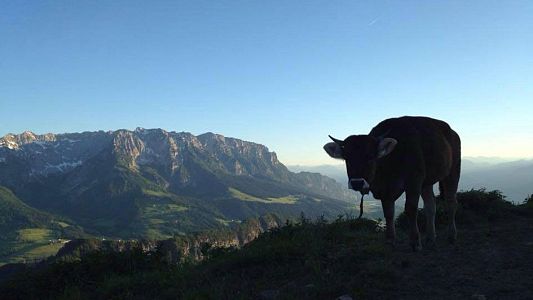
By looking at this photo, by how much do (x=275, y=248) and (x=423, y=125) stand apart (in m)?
4.77

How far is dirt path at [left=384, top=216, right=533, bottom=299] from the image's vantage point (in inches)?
269

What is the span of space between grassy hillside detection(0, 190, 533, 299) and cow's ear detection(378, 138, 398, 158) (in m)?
2.21

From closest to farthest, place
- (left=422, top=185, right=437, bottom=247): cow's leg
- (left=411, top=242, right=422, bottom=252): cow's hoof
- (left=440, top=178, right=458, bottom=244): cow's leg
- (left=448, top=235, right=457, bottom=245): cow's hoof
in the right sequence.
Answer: (left=411, top=242, right=422, bottom=252): cow's hoof → (left=422, top=185, right=437, bottom=247): cow's leg → (left=448, top=235, right=457, bottom=245): cow's hoof → (left=440, top=178, right=458, bottom=244): cow's leg

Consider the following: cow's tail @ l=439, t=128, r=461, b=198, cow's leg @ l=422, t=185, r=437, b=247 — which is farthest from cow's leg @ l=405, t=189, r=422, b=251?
cow's tail @ l=439, t=128, r=461, b=198

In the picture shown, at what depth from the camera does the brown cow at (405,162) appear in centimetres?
842

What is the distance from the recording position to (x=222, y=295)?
7.43 m

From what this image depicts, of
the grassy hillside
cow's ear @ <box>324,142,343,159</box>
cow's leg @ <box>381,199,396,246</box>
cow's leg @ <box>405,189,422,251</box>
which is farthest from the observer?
cow's leg @ <box>381,199,396,246</box>

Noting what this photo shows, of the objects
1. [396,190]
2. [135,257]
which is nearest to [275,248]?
[396,190]

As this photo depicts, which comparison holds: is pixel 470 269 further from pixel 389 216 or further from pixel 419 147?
pixel 419 147

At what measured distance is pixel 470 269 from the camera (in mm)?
8047

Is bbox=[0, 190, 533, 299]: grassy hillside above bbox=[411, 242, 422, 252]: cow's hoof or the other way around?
the other way around

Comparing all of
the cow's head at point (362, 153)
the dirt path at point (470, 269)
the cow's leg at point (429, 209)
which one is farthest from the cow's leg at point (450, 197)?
the cow's head at point (362, 153)

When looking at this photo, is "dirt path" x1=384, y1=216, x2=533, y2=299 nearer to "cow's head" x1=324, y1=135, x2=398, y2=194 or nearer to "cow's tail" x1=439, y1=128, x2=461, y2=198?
"cow's tail" x1=439, y1=128, x2=461, y2=198

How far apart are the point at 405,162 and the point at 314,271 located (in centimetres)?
318
